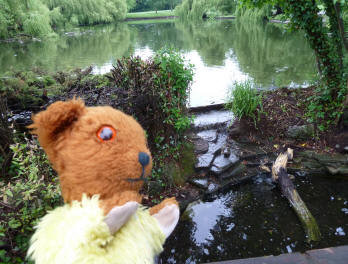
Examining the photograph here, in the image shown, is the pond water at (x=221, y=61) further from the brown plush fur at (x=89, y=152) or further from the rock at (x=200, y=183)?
the brown plush fur at (x=89, y=152)

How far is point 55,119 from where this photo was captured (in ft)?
3.15

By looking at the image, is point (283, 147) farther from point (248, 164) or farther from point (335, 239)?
point (335, 239)

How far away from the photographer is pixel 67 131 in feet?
3.33

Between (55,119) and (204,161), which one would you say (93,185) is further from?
(204,161)

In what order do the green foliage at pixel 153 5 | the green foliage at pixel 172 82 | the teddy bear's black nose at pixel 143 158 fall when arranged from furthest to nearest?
1. the green foliage at pixel 153 5
2. the green foliage at pixel 172 82
3. the teddy bear's black nose at pixel 143 158

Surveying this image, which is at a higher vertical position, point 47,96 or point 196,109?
point 47,96

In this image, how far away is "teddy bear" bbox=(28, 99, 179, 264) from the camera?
0.92 m

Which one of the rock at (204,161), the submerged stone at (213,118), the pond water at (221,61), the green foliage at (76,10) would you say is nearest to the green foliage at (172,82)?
the rock at (204,161)

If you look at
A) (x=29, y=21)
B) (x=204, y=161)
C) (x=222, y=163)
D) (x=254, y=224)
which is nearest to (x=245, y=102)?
(x=222, y=163)

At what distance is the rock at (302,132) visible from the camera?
4785mm

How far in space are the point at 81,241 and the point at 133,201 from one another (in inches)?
8.8

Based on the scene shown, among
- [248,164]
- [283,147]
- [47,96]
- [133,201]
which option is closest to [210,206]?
[248,164]

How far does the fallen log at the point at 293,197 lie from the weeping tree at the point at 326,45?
1.19m

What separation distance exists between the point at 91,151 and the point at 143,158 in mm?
202
